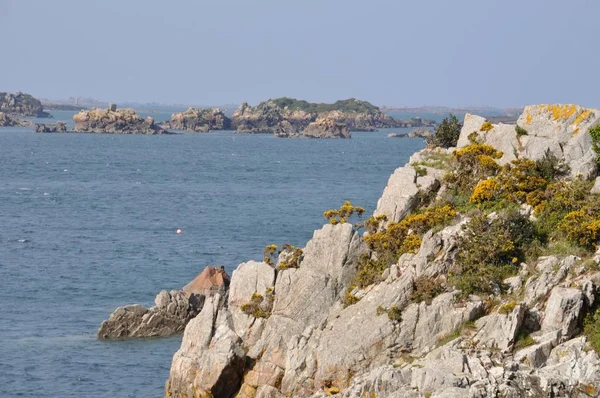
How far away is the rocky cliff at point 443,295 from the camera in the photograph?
29.8 meters

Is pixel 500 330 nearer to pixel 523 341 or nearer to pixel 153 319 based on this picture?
pixel 523 341

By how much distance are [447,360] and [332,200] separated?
70.1 meters

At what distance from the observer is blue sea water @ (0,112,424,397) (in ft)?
148

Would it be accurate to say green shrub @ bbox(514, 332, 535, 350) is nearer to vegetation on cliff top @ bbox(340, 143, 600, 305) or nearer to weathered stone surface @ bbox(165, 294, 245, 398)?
vegetation on cliff top @ bbox(340, 143, 600, 305)

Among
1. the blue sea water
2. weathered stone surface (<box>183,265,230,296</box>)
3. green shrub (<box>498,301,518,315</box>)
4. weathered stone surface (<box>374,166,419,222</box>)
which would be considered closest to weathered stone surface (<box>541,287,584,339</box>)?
green shrub (<box>498,301,518,315</box>)

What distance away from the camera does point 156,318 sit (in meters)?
49.5

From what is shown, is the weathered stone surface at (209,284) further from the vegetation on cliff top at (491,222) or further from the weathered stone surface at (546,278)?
the weathered stone surface at (546,278)

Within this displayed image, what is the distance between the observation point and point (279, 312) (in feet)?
119

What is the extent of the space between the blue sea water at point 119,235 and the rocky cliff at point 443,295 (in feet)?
21.1

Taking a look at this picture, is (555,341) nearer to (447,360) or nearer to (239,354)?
(447,360)

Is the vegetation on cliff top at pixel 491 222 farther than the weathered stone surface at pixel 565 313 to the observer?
Yes

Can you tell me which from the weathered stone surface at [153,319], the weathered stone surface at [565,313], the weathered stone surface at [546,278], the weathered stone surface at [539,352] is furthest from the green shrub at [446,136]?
the weathered stone surface at [539,352]

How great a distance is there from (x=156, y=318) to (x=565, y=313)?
23.5m

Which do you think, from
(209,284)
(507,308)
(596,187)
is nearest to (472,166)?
(596,187)
